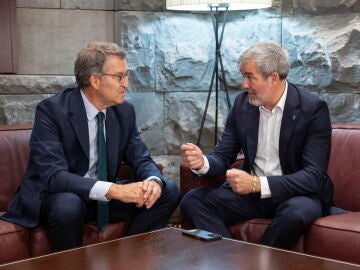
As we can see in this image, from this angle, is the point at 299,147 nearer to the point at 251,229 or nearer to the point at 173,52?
the point at 251,229

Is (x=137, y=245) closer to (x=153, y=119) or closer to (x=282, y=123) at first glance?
(x=282, y=123)

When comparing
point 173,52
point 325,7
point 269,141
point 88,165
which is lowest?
point 88,165

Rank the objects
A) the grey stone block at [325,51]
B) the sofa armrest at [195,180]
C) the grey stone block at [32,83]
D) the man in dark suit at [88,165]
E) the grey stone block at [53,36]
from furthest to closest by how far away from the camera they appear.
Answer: the grey stone block at [53,36]
the grey stone block at [32,83]
the grey stone block at [325,51]
the sofa armrest at [195,180]
the man in dark suit at [88,165]

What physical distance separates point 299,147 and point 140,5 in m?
1.44

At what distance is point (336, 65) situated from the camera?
3.52 metres

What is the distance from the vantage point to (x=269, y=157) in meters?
2.94

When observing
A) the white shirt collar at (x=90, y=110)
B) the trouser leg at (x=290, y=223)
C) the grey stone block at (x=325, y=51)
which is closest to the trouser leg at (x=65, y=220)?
the white shirt collar at (x=90, y=110)

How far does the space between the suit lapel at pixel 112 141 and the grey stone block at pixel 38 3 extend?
1.08 metres

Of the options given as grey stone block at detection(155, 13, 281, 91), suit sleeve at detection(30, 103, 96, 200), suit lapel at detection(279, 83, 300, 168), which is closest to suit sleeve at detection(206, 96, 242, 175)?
suit lapel at detection(279, 83, 300, 168)

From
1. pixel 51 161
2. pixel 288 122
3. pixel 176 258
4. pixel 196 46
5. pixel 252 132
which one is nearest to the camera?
pixel 176 258

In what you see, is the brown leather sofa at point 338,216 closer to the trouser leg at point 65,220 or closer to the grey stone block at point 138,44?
the trouser leg at point 65,220

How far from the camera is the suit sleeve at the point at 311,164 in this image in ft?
9.09

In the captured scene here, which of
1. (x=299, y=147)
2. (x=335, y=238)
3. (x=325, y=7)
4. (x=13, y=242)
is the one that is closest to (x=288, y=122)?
(x=299, y=147)

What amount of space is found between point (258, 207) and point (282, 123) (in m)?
0.39
